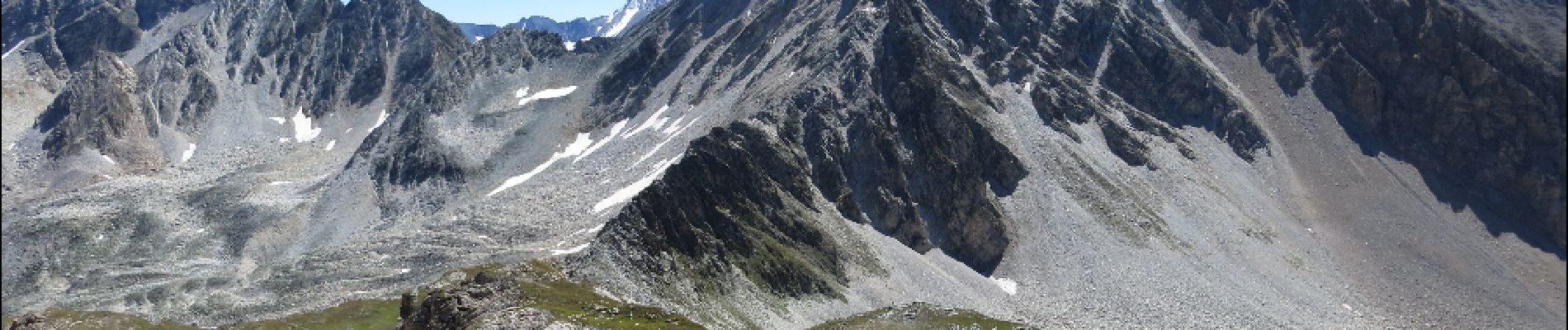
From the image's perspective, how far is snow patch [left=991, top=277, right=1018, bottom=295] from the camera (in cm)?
11628

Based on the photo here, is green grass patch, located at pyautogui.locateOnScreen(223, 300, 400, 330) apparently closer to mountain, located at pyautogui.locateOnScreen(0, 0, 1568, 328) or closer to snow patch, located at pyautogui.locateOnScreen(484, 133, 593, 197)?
mountain, located at pyautogui.locateOnScreen(0, 0, 1568, 328)

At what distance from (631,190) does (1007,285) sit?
4236 centimetres

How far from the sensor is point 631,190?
125188 mm

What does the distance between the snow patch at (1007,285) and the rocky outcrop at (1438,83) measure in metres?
61.7

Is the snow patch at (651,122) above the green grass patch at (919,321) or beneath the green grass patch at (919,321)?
above

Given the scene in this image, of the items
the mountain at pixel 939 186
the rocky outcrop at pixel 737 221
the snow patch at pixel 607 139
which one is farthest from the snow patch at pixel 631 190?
the snow patch at pixel 607 139

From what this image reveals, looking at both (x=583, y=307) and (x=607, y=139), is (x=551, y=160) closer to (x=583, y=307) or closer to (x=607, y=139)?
(x=607, y=139)

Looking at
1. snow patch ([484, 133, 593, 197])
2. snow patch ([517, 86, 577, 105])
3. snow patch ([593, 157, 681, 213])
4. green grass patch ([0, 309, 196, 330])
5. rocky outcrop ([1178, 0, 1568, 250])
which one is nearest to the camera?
green grass patch ([0, 309, 196, 330])

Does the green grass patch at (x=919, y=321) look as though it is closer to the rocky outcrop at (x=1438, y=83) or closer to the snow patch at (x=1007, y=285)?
the snow patch at (x=1007, y=285)

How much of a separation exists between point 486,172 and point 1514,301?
129 meters

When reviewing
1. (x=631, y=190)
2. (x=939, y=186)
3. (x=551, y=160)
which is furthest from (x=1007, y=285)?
(x=551, y=160)

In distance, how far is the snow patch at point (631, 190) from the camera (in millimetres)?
123000

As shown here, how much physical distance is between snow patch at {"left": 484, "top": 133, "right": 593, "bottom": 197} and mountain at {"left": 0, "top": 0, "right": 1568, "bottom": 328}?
1031 millimetres

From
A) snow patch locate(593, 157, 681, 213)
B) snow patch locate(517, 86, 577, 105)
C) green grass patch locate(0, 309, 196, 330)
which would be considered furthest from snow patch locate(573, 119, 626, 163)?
green grass patch locate(0, 309, 196, 330)
